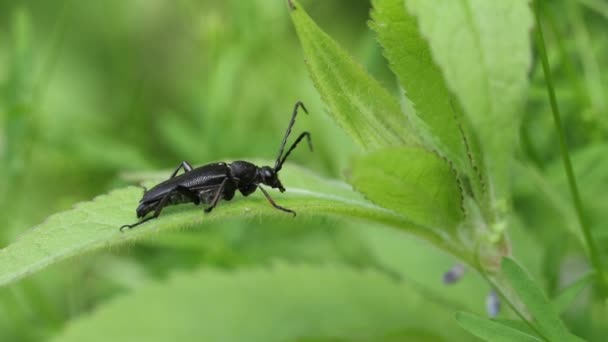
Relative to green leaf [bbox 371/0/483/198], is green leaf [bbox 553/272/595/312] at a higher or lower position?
lower

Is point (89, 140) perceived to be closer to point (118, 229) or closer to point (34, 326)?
point (34, 326)

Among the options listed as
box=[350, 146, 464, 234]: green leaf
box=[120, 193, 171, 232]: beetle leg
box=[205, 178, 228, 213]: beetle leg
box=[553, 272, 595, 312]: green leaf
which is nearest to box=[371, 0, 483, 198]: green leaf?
box=[350, 146, 464, 234]: green leaf

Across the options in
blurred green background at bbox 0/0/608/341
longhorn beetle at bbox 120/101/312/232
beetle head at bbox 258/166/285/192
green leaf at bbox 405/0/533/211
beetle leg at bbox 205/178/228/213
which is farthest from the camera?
blurred green background at bbox 0/0/608/341

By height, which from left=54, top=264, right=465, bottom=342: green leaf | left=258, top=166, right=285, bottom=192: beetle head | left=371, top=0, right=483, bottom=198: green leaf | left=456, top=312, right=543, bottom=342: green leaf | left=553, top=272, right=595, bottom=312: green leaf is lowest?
left=54, top=264, right=465, bottom=342: green leaf

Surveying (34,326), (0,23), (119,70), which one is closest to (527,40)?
(34,326)

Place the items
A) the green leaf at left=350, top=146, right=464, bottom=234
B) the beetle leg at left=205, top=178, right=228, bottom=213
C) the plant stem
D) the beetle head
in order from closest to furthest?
the green leaf at left=350, top=146, right=464, bottom=234
the plant stem
the beetle leg at left=205, top=178, right=228, bottom=213
the beetle head

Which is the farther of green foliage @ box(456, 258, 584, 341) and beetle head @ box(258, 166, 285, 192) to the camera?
beetle head @ box(258, 166, 285, 192)

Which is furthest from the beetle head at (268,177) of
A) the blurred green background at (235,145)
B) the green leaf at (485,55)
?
the green leaf at (485,55)

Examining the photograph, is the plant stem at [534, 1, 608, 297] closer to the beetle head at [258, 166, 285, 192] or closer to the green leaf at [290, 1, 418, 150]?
the green leaf at [290, 1, 418, 150]
